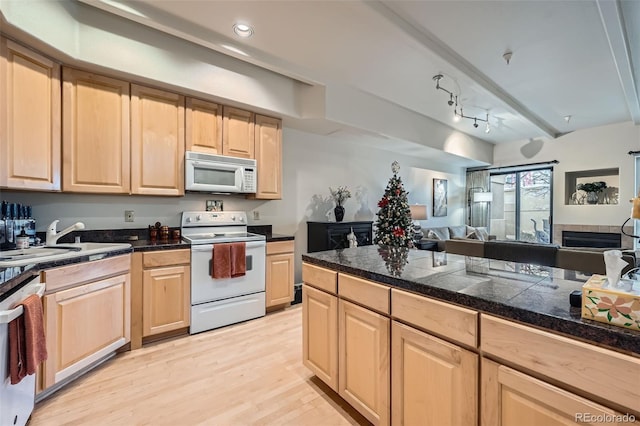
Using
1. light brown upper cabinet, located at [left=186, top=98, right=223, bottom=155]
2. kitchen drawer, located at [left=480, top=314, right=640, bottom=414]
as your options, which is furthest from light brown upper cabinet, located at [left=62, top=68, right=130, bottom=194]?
kitchen drawer, located at [left=480, top=314, right=640, bottom=414]

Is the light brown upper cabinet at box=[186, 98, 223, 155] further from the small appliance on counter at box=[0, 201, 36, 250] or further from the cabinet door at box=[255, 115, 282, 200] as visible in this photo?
the small appliance on counter at box=[0, 201, 36, 250]

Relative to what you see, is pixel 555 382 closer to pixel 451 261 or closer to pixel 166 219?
pixel 451 261

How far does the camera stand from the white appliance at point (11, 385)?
1.35 m

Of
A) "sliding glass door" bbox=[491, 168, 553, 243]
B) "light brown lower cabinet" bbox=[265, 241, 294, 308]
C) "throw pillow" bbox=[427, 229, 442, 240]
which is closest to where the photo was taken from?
"light brown lower cabinet" bbox=[265, 241, 294, 308]

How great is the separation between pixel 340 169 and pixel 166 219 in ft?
9.12

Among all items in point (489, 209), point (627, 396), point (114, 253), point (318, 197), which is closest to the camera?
point (627, 396)

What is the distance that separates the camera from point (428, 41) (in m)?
2.63

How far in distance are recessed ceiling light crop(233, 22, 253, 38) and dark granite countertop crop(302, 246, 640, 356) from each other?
1.96 meters

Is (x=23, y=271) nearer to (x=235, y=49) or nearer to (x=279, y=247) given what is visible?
(x=279, y=247)

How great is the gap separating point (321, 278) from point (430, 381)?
0.87 meters

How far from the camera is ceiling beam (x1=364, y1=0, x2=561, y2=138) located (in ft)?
7.38

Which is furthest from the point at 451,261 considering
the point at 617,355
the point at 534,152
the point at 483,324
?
the point at 534,152

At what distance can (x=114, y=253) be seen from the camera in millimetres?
2344

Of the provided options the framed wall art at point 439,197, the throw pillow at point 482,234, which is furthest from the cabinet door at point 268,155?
the throw pillow at point 482,234
